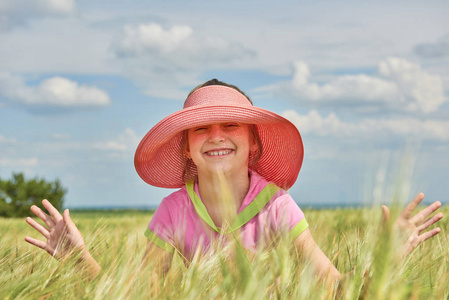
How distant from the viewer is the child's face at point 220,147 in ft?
7.36

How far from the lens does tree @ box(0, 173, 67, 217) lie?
43.9 ft

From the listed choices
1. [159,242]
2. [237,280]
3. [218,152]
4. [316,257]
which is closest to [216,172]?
[218,152]

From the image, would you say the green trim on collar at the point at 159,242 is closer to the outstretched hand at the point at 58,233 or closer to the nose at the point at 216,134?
the outstretched hand at the point at 58,233

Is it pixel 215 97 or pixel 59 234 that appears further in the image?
pixel 215 97

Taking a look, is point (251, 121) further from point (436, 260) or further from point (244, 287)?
point (244, 287)

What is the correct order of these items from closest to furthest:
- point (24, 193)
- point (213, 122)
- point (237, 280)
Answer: point (237, 280) < point (213, 122) < point (24, 193)

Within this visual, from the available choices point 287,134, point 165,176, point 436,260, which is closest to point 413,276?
point 436,260

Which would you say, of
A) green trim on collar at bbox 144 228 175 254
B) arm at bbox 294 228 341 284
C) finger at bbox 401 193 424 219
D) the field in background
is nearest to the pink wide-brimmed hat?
green trim on collar at bbox 144 228 175 254

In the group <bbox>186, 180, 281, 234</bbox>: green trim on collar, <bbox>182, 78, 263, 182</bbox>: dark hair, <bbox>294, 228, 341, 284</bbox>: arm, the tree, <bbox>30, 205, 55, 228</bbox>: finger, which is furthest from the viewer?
the tree

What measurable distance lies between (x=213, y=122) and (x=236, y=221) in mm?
512

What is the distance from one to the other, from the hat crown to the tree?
39.2 feet

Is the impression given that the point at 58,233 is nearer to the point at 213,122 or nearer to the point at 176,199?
the point at 176,199

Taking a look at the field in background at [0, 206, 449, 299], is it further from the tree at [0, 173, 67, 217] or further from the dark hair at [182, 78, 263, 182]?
the tree at [0, 173, 67, 217]

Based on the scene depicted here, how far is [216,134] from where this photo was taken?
89.3 inches
